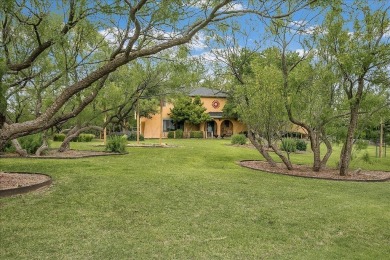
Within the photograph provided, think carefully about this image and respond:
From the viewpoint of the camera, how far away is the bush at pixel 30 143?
15.4 m

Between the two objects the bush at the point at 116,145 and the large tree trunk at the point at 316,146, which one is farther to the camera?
the bush at the point at 116,145

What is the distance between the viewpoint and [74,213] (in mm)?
6270

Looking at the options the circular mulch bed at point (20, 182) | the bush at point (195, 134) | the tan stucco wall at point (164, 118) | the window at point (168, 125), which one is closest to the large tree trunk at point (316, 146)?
the circular mulch bed at point (20, 182)

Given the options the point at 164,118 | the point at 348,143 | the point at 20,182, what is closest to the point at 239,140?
the point at 164,118

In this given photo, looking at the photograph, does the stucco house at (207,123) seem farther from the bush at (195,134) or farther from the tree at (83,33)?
the tree at (83,33)

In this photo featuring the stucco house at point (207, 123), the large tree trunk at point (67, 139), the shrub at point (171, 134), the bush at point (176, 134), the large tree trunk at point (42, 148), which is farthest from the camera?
the stucco house at point (207, 123)

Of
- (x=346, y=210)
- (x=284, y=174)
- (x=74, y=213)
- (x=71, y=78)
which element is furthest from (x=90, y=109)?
(x=346, y=210)

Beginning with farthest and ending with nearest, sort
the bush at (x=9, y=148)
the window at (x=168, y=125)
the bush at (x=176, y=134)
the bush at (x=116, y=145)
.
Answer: the window at (x=168, y=125) < the bush at (x=176, y=134) < the bush at (x=116, y=145) < the bush at (x=9, y=148)

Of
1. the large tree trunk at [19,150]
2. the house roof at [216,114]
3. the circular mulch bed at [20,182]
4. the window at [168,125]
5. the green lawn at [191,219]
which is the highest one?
the house roof at [216,114]

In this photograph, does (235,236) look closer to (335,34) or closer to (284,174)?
(284,174)

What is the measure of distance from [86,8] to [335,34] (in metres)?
8.22

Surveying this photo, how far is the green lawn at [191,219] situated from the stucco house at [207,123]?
28.7 meters

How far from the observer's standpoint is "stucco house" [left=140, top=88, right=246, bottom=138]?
38969 mm

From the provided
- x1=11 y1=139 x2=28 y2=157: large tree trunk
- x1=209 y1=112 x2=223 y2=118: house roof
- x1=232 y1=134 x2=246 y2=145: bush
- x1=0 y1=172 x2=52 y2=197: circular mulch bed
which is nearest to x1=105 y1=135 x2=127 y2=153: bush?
x1=11 y1=139 x2=28 y2=157: large tree trunk
